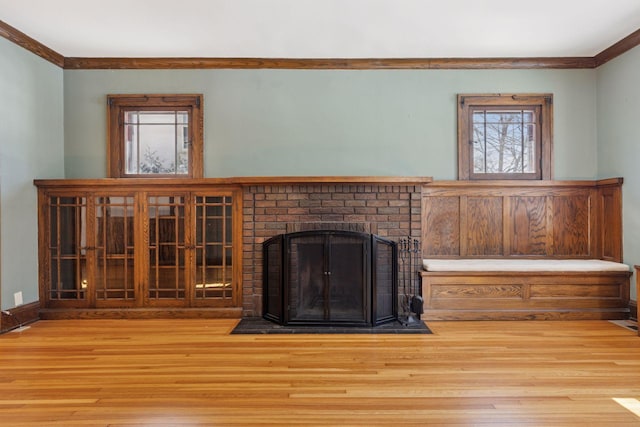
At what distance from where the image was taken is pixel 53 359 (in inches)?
111

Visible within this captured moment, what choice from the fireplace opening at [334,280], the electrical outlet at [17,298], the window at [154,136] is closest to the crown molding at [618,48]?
the fireplace opening at [334,280]

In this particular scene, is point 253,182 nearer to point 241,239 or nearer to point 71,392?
point 241,239

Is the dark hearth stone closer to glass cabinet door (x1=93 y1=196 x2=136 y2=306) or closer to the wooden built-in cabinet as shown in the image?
the wooden built-in cabinet

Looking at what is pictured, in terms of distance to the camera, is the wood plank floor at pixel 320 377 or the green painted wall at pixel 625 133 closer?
the wood plank floor at pixel 320 377

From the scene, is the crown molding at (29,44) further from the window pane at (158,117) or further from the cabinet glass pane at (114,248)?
the cabinet glass pane at (114,248)

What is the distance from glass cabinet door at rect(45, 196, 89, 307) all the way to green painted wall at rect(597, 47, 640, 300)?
5.30 meters

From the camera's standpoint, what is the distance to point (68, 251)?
3.86 metres

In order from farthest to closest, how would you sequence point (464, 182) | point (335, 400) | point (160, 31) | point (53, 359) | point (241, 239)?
point (464, 182), point (241, 239), point (160, 31), point (53, 359), point (335, 400)

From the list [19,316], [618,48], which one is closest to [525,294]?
[618,48]

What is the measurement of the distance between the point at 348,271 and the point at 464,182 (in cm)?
162

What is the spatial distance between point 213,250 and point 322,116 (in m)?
1.81

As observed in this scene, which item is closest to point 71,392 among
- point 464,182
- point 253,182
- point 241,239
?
point 241,239

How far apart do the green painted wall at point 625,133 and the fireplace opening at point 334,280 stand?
229 centimetres

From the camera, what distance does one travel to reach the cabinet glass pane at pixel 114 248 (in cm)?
385
